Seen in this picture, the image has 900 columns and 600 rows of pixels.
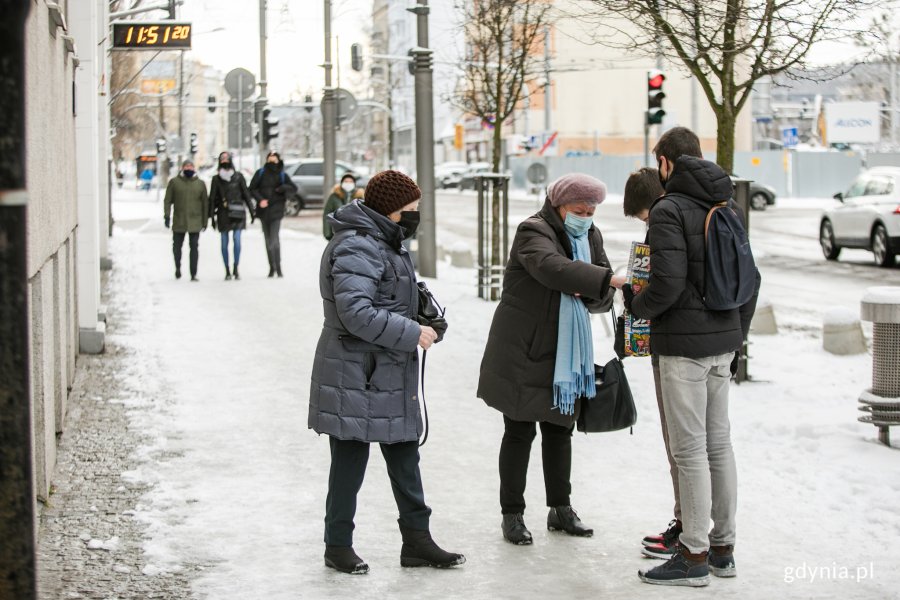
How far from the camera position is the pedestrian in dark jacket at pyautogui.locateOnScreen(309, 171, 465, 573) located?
17.2ft

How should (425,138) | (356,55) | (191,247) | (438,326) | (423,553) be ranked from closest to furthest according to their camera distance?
(438,326)
(423,553)
(191,247)
(425,138)
(356,55)

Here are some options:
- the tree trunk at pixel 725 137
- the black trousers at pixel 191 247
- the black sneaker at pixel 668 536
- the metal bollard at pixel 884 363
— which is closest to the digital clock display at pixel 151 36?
the black trousers at pixel 191 247

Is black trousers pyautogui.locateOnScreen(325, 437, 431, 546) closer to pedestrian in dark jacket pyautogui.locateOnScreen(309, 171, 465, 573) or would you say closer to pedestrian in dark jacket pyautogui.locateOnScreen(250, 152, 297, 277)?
pedestrian in dark jacket pyautogui.locateOnScreen(309, 171, 465, 573)

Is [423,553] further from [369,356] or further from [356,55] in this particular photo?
[356,55]

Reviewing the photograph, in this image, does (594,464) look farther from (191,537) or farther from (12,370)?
(12,370)

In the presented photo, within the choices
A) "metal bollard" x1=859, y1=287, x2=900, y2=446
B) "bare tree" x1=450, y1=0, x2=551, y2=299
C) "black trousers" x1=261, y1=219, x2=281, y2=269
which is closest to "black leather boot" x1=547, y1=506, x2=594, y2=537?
"metal bollard" x1=859, y1=287, x2=900, y2=446

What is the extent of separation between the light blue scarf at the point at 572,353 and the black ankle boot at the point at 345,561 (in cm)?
112

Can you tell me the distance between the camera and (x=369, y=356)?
5.34 m

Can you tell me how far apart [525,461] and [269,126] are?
87.6 feet

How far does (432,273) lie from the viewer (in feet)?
61.4

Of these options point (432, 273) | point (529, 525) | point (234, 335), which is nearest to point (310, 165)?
point (432, 273)

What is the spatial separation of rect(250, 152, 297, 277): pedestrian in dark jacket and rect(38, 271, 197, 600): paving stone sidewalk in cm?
837

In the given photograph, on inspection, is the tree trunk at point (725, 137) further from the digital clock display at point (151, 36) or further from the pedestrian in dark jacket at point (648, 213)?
the digital clock display at point (151, 36)

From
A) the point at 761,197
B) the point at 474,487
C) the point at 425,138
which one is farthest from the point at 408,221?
the point at 761,197
